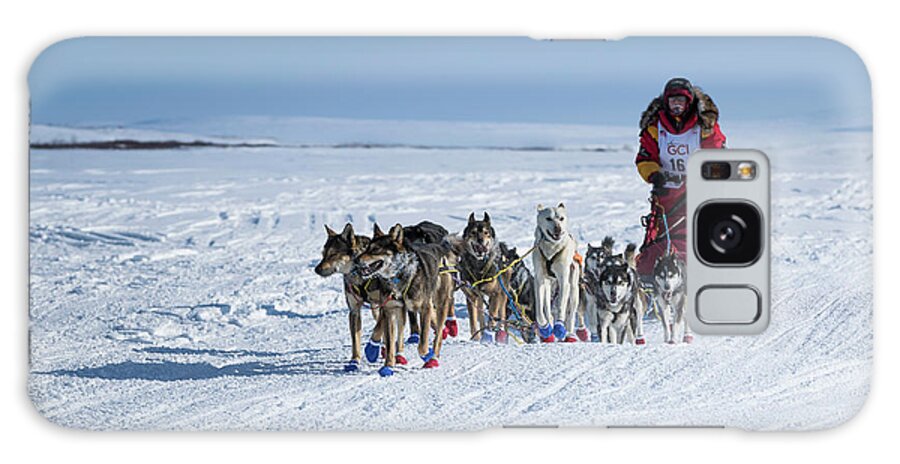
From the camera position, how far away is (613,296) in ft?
15.7

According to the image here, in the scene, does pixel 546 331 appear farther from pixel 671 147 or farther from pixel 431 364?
pixel 671 147

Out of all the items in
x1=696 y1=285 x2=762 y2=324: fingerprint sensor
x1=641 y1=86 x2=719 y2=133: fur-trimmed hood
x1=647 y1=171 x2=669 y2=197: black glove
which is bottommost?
x1=696 y1=285 x2=762 y2=324: fingerprint sensor

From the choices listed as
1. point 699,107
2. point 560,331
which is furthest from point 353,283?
point 699,107

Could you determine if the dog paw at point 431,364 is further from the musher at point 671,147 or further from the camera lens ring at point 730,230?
the camera lens ring at point 730,230

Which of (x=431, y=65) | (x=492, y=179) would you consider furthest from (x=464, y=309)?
(x=431, y=65)

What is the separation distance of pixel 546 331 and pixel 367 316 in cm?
55

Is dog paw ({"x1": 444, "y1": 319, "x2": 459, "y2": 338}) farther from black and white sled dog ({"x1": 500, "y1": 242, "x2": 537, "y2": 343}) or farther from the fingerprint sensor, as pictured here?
the fingerprint sensor

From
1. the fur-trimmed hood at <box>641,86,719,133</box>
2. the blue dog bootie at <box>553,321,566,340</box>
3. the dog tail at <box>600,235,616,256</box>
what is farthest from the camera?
the blue dog bootie at <box>553,321,566,340</box>

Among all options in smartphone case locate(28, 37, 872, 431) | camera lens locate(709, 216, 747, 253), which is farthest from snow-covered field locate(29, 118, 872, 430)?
camera lens locate(709, 216, 747, 253)

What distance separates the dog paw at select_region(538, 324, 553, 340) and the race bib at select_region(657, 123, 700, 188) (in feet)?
1.89

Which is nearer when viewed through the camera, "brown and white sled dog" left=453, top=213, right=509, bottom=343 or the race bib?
the race bib

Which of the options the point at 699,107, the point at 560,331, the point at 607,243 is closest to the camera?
the point at 699,107

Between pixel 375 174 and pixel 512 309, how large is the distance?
0.61 m

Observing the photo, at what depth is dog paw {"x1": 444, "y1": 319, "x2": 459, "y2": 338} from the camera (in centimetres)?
479
